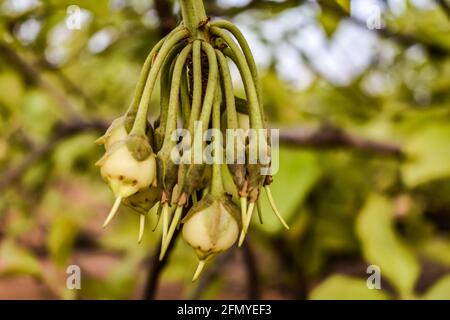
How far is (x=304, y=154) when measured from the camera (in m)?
1.25

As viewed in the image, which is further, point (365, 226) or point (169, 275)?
point (169, 275)

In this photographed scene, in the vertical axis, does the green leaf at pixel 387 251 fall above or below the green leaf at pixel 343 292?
above

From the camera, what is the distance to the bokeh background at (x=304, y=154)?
3.63 feet

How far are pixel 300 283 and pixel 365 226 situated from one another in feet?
1.13

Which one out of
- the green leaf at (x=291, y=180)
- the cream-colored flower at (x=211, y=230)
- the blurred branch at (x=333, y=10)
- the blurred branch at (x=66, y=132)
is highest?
the blurred branch at (x=333, y=10)

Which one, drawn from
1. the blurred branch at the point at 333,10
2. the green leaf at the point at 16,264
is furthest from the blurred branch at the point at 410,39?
the green leaf at the point at 16,264

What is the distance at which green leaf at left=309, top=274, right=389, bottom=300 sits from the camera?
2.89 feet

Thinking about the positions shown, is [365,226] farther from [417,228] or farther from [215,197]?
[215,197]

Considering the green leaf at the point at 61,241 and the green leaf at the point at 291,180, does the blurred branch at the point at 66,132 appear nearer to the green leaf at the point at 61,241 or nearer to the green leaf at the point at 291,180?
the green leaf at the point at 61,241

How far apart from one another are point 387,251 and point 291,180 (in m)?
0.21

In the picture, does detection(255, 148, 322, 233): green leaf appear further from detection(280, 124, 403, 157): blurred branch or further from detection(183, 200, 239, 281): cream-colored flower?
detection(183, 200, 239, 281): cream-colored flower

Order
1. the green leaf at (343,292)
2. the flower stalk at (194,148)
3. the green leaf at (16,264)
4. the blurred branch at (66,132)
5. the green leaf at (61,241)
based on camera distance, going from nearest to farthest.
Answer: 1. the flower stalk at (194,148)
2. the green leaf at (343,292)
3. the green leaf at (16,264)
4. the green leaf at (61,241)
5. the blurred branch at (66,132)

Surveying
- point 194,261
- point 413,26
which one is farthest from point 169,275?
point 413,26

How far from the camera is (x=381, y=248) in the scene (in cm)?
112
